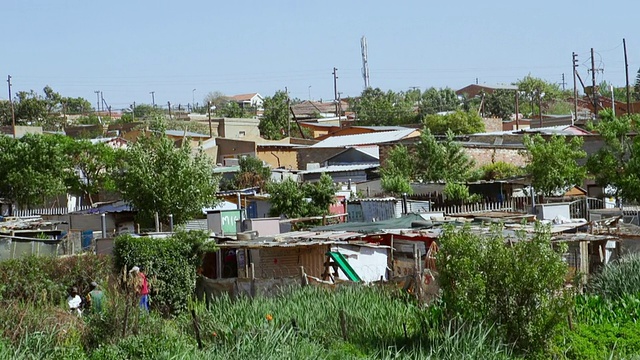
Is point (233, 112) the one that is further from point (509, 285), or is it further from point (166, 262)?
point (509, 285)

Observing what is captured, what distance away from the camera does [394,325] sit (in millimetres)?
14953

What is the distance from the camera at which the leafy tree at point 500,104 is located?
282 ft

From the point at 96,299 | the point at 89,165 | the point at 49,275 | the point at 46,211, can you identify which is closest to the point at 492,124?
the point at 89,165

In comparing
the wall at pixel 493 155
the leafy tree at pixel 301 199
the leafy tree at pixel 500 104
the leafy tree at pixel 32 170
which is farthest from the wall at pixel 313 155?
the leafy tree at pixel 500 104

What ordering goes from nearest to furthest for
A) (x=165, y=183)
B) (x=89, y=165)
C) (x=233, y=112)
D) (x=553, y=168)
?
(x=165, y=183) < (x=553, y=168) < (x=89, y=165) < (x=233, y=112)

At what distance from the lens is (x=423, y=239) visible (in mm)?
22000

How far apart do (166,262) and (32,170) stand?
74.3 ft

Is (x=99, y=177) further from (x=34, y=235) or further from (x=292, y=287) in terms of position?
(x=292, y=287)

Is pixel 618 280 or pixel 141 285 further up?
pixel 141 285

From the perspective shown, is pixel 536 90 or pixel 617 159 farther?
pixel 536 90

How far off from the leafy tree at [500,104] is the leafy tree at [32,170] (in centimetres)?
5001

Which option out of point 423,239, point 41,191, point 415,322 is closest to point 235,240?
point 423,239

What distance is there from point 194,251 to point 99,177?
80.2ft

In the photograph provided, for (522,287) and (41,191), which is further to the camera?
(41,191)
